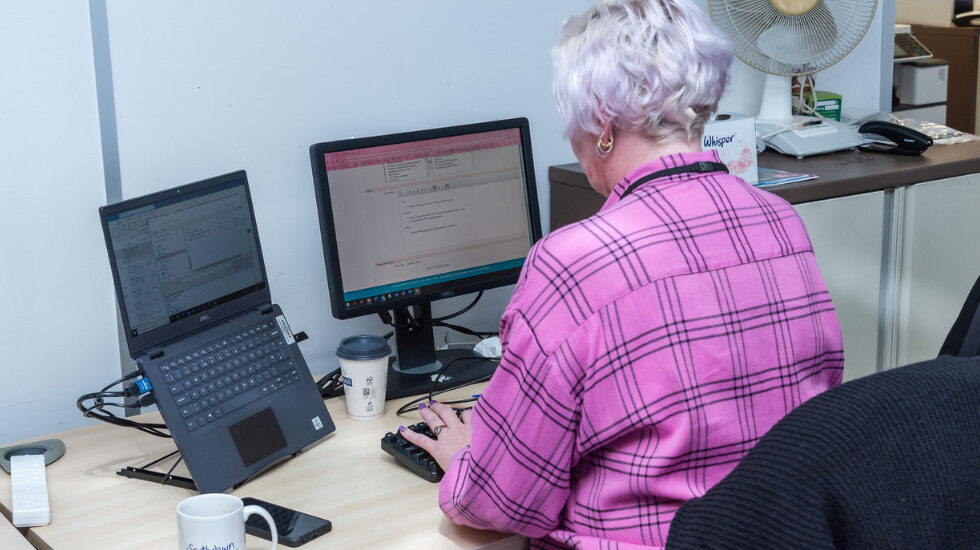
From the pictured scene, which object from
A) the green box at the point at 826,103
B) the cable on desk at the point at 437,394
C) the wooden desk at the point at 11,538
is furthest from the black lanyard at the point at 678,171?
the green box at the point at 826,103

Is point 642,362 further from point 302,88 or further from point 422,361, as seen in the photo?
point 302,88

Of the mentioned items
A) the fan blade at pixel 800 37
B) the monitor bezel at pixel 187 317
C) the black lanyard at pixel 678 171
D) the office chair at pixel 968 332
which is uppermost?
the fan blade at pixel 800 37

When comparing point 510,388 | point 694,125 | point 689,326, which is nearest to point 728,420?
point 689,326

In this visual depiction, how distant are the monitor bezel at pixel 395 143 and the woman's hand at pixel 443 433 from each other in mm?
269

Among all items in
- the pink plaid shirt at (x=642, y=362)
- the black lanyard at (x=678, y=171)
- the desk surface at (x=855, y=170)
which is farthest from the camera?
the desk surface at (x=855, y=170)

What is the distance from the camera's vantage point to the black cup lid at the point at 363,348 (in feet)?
5.29

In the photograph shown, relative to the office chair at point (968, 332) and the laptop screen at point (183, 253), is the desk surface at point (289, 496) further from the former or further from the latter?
the office chair at point (968, 332)

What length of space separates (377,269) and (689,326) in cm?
79

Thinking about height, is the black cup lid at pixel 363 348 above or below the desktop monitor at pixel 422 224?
below

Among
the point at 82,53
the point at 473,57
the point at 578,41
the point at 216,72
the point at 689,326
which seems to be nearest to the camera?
the point at 689,326

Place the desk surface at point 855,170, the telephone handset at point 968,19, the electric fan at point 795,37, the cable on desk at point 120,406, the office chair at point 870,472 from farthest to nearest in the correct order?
the telephone handset at point 968,19 < the electric fan at point 795,37 < the desk surface at point 855,170 < the cable on desk at point 120,406 < the office chair at point 870,472

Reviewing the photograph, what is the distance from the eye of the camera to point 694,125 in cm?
121

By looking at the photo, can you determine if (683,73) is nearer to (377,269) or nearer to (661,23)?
(661,23)

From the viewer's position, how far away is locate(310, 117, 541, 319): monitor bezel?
5.47 ft
